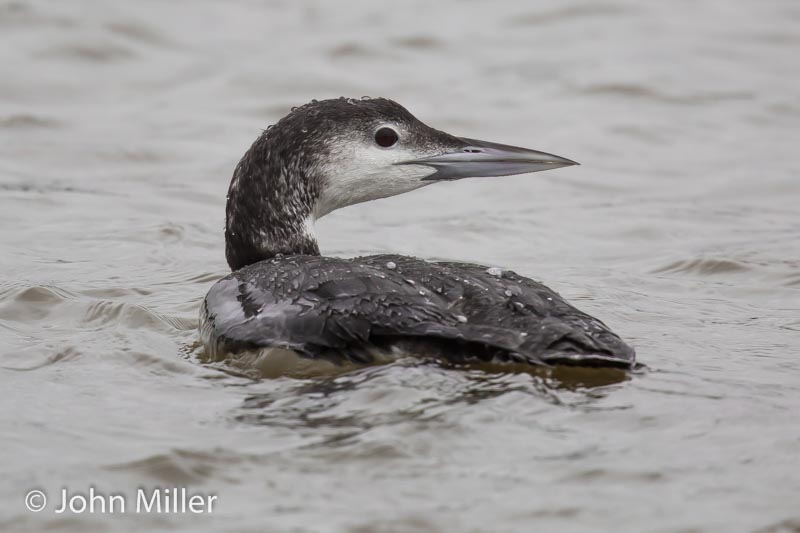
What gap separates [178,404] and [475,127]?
5728 mm

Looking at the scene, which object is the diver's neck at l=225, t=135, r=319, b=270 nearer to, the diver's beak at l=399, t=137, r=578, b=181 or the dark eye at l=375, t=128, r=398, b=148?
the dark eye at l=375, t=128, r=398, b=148

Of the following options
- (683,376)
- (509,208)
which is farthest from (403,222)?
(683,376)

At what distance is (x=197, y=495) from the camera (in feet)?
11.8

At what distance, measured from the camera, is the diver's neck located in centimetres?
531

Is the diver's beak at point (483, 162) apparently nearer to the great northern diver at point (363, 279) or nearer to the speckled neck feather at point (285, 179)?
the great northern diver at point (363, 279)

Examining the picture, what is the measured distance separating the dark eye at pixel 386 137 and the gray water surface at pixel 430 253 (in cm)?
106

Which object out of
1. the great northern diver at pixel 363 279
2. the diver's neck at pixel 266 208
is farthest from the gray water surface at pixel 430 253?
the diver's neck at pixel 266 208

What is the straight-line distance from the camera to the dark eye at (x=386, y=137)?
5387mm


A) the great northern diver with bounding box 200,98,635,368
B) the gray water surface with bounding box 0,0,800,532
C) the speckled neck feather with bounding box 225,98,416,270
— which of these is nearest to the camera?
the gray water surface with bounding box 0,0,800,532

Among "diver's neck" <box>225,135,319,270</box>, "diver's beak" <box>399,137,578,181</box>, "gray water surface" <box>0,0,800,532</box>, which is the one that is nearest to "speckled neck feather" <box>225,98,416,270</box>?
"diver's neck" <box>225,135,319,270</box>

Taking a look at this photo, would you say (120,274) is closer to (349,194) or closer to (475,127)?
(349,194)

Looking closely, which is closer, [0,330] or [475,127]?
[0,330]

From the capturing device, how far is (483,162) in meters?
5.48

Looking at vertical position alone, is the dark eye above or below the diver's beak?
above
